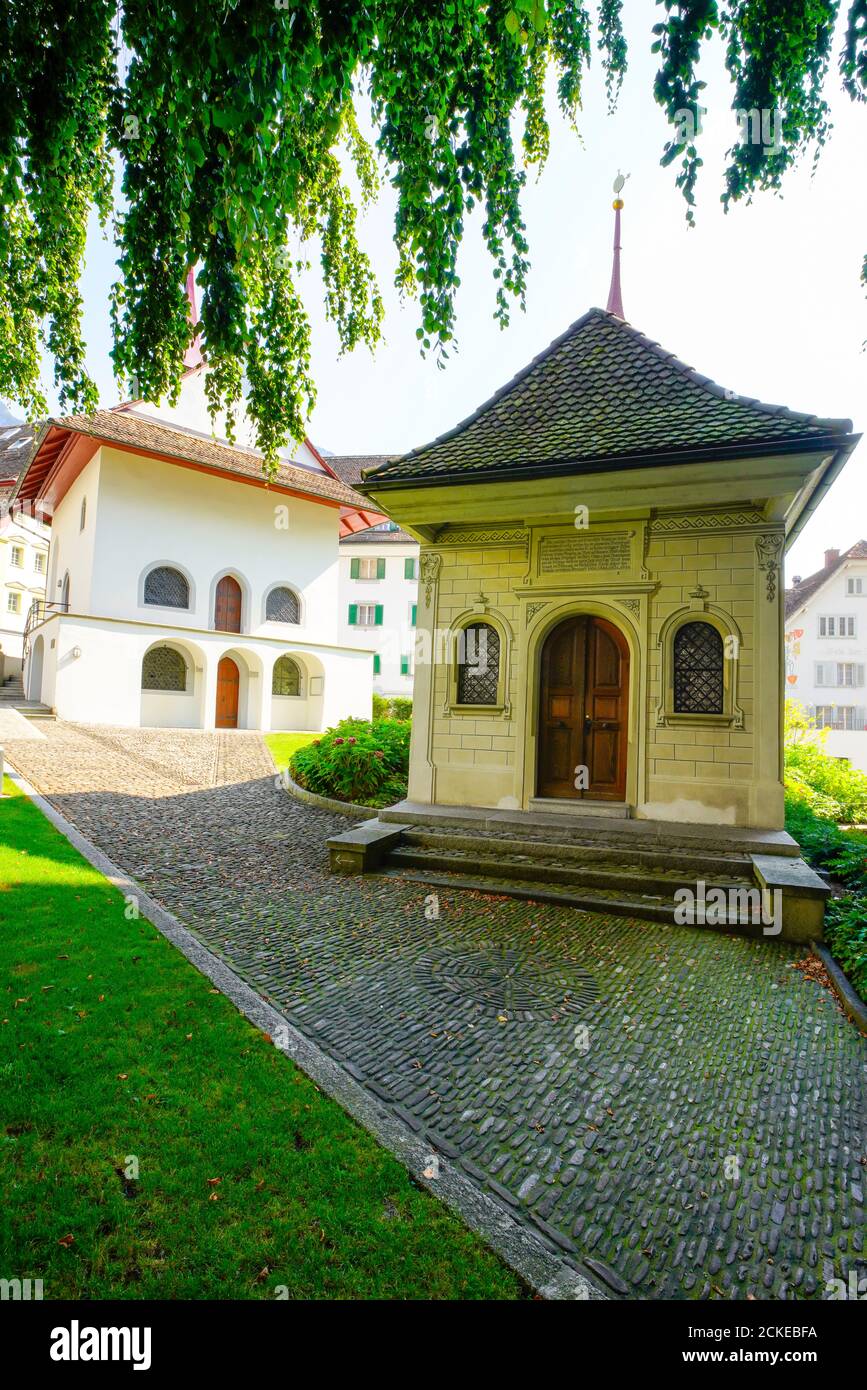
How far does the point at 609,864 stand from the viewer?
7918 millimetres

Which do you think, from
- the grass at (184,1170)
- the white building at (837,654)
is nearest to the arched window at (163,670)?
the grass at (184,1170)

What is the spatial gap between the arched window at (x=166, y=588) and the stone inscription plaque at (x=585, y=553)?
61.7 feet

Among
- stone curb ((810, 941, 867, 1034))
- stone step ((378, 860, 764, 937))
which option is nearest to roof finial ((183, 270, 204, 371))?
stone step ((378, 860, 764, 937))

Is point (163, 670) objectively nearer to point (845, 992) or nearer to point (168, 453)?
point (168, 453)

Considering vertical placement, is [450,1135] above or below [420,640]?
below

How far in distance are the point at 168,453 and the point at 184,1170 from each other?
2425 cm

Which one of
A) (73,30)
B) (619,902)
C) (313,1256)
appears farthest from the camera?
(619,902)

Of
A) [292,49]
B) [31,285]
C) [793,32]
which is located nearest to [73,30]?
[292,49]

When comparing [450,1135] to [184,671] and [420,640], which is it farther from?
[184,671]

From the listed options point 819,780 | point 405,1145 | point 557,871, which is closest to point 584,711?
point 557,871

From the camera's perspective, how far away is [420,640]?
10.5 meters

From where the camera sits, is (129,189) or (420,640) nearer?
(129,189)

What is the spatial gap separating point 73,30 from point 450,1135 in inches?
206

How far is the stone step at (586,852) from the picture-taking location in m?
7.52
